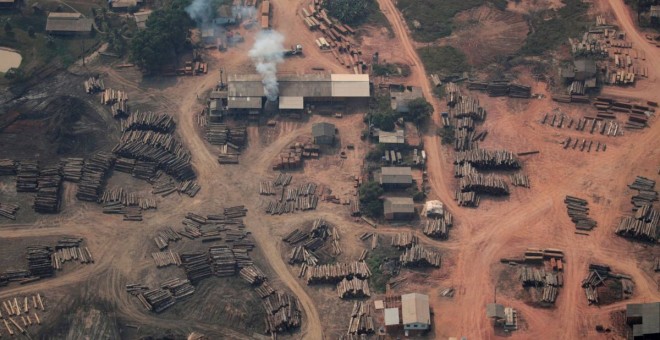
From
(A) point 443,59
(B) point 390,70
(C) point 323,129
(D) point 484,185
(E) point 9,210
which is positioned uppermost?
(A) point 443,59

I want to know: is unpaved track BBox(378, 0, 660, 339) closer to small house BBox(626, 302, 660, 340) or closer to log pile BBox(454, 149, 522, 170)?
log pile BBox(454, 149, 522, 170)

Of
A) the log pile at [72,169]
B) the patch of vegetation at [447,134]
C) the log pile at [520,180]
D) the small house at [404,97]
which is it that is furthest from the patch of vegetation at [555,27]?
the log pile at [72,169]

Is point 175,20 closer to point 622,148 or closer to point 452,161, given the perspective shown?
Answer: point 452,161

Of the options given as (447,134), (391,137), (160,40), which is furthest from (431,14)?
(160,40)

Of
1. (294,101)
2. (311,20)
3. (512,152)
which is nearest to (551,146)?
(512,152)

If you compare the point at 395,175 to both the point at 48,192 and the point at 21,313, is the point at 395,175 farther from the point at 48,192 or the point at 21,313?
the point at 21,313

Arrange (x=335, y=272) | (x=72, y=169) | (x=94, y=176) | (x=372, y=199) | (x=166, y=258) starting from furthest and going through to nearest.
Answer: (x=72, y=169) < (x=94, y=176) < (x=372, y=199) < (x=166, y=258) < (x=335, y=272)
